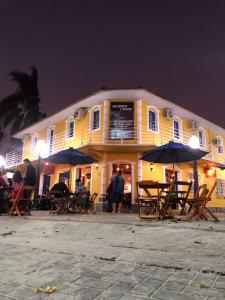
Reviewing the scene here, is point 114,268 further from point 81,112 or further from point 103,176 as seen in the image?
point 81,112

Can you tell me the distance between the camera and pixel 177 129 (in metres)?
19.2

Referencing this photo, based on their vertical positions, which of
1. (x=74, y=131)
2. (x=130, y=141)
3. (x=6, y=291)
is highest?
(x=74, y=131)

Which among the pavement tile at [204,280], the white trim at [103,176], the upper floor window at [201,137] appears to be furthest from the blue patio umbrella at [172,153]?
the upper floor window at [201,137]

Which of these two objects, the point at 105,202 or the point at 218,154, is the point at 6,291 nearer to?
the point at 105,202

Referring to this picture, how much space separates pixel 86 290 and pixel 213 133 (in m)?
23.2

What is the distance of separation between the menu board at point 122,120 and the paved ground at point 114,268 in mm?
12629

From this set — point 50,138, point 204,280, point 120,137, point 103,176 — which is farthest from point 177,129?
point 204,280

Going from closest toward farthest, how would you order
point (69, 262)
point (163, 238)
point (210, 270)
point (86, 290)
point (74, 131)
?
1. point (86, 290)
2. point (210, 270)
3. point (69, 262)
4. point (163, 238)
5. point (74, 131)

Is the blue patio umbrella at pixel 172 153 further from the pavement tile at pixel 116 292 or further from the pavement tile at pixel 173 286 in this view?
the pavement tile at pixel 116 292

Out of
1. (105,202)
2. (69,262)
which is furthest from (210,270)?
(105,202)

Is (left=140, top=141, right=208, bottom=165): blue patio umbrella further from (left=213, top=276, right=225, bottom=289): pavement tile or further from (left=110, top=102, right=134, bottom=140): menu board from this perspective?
(left=110, top=102, right=134, bottom=140): menu board

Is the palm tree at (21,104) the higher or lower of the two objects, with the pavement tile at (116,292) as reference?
higher

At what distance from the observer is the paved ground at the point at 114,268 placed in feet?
6.24

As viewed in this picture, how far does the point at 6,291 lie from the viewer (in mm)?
1957
